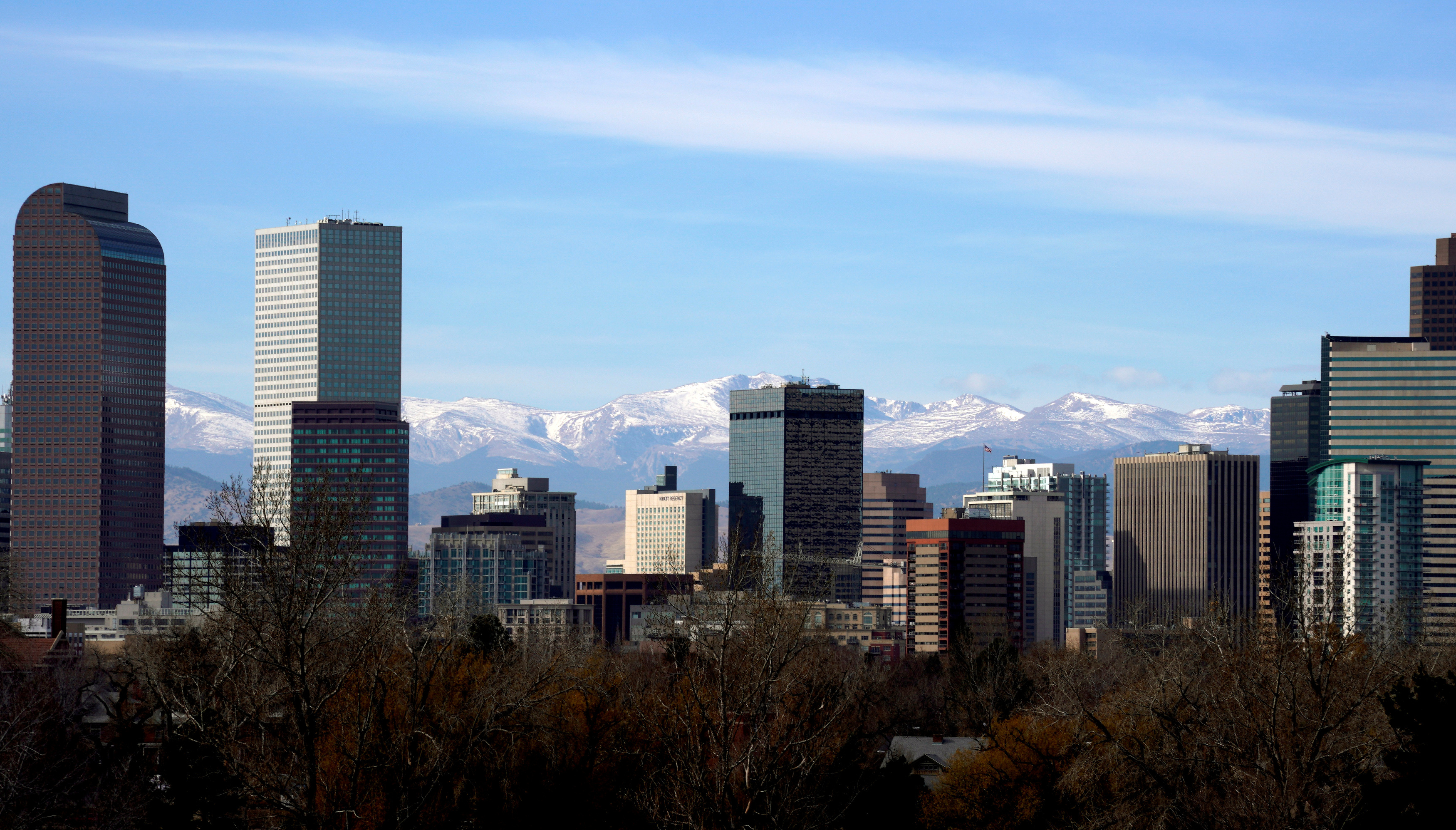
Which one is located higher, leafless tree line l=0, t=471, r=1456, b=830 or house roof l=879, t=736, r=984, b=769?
leafless tree line l=0, t=471, r=1456, b=830

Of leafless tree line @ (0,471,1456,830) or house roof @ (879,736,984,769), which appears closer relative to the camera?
leafless tree line @ (0,471,1456,830)

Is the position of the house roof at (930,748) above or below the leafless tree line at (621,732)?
below

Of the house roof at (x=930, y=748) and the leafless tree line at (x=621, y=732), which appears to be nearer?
the leafless tree line at (x=621, y=732)

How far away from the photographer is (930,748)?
367ft

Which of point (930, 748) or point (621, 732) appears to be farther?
point (930, 748)

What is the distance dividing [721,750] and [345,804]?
37.9 feet

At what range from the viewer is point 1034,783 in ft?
307

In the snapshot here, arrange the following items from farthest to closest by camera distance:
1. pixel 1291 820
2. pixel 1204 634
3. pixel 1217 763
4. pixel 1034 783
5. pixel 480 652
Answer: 1. pixel 480 652
2. pixel 1034 783
3. pixel 1204 634
4. pixel 1217 763
5. pixel 1291 820

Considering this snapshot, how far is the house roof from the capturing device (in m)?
103

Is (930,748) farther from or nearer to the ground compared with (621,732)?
nearer to the ground

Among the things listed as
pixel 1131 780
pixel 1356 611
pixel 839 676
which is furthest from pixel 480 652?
pixel 1356 611

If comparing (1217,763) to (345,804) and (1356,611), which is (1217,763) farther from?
(1356,611)

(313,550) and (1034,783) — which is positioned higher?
(313,550)

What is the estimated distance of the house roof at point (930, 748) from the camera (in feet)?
337
